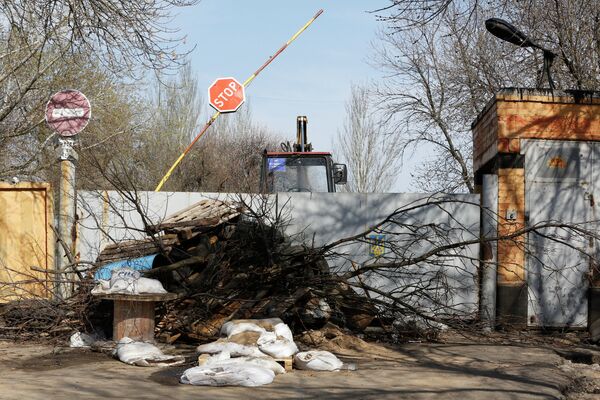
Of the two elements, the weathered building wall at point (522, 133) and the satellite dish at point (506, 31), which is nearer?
the weathered building wall at point (522, 133)

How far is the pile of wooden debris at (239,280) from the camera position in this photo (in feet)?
28.6

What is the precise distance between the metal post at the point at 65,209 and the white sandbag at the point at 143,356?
6.29 ft

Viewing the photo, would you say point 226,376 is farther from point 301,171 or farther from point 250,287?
point 301,171

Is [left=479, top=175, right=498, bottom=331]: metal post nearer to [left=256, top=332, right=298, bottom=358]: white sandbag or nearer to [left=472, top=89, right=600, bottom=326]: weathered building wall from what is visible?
[left=472, top=89, right=600, bottom=326]: weathered building wall

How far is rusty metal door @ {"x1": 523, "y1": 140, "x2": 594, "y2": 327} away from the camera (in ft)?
35.3

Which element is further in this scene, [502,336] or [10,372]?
[502,336]

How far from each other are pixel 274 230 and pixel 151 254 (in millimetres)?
1417

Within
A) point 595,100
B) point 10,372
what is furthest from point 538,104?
point 10,372

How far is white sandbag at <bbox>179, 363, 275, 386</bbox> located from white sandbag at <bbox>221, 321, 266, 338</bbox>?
3.77 ft

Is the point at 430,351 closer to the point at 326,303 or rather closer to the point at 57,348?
the point at 326,303

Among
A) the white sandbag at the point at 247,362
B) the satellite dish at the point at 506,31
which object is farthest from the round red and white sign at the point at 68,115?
the satellite dish at the point at 506,31

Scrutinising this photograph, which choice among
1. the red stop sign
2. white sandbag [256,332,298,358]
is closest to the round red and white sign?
white sandbag [256,332,298,358]

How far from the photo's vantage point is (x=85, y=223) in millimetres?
11266

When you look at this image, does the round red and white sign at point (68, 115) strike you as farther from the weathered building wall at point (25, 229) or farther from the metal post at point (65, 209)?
the weathered building wall at point (25, 229)
